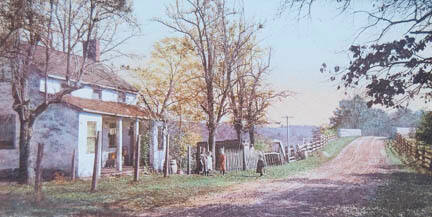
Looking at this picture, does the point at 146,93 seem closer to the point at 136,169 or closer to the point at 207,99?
the point at 207,99

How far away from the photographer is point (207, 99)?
2294 centimetres

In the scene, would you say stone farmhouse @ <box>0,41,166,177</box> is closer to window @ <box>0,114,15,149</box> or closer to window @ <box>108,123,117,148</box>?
window @ <box>0,114,15,149</box>

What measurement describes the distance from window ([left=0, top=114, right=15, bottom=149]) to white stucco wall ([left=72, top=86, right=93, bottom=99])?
3.66 meters

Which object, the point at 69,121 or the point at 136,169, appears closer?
the point at 136,169

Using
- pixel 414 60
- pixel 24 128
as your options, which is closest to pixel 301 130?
pixel 24 128

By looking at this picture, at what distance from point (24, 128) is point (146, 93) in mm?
11981

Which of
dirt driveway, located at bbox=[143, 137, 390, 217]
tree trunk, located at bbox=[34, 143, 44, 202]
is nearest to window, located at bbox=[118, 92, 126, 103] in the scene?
dirt driveway, located at bbox=[143, 137, 390, 217]

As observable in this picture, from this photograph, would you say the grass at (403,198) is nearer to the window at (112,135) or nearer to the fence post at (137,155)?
the fence post at (137,155)

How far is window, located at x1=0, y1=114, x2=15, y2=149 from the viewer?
61.1ft

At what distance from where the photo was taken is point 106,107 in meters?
21.2

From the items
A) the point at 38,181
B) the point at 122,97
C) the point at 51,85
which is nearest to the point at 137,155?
the point at 38,181

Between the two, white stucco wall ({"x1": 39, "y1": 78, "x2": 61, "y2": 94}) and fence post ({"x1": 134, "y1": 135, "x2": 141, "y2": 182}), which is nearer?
→ fence post ({"x1": 134, "y1": 135, "x2": 141, "y2": 182})

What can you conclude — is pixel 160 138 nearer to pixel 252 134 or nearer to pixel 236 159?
pixel 236 159

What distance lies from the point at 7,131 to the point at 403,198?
1832 cm
